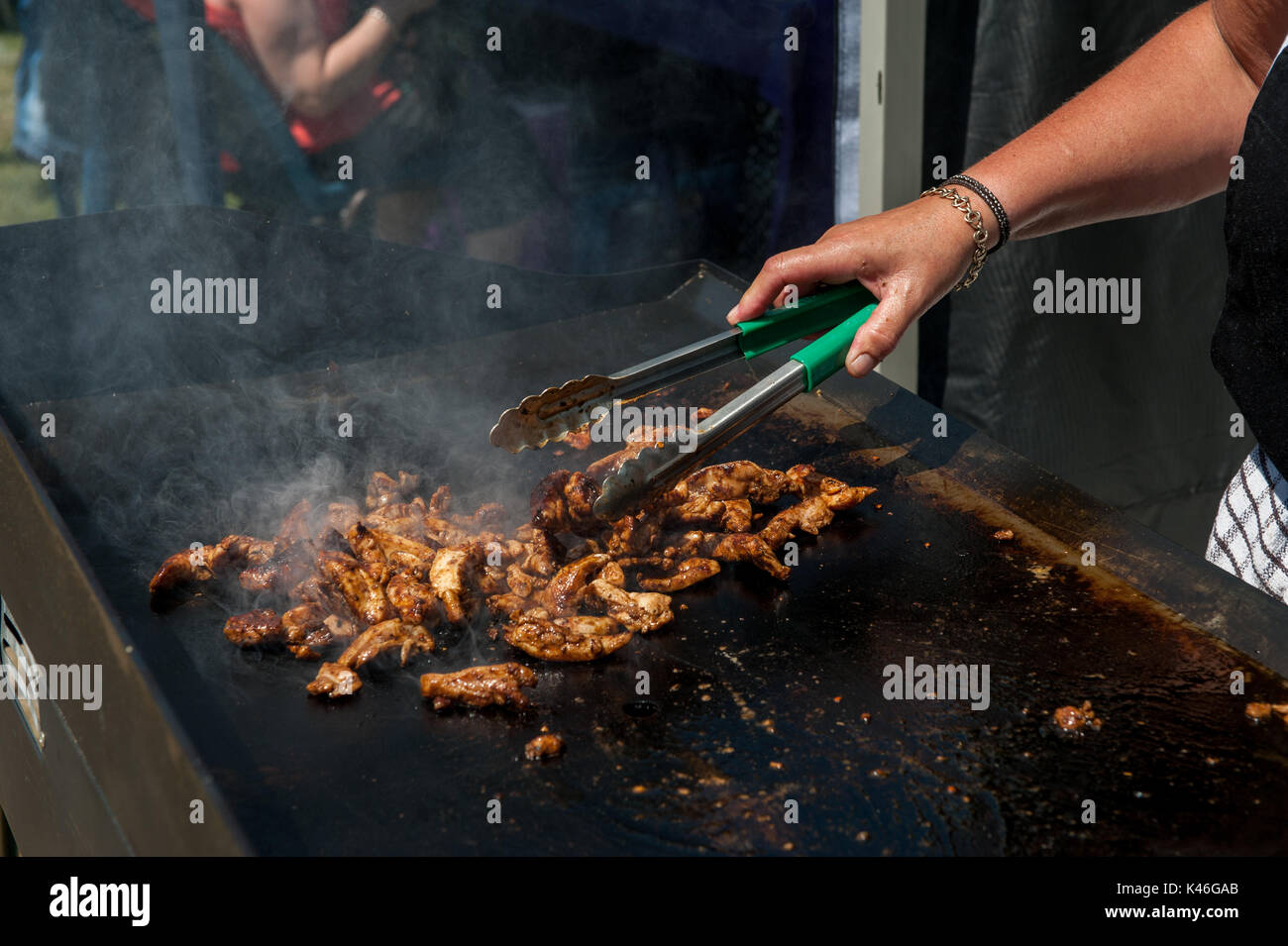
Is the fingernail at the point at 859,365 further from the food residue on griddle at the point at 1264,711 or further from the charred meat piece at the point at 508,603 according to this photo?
the food residue on griddle at the point at 1264,711

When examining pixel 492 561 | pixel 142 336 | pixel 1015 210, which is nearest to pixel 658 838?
pixel 492 561

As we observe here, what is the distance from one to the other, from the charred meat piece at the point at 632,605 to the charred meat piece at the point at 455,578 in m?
0.23

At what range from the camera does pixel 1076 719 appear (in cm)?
165

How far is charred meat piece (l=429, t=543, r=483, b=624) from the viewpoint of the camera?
194 centimetres

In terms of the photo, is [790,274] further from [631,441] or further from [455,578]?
[455,578]

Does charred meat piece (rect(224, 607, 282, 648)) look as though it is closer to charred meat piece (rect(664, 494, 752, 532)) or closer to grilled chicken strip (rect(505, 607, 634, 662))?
grilled chicken strip (rect(505, 607, 634, 662))

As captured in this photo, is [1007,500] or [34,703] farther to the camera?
[1007,500]

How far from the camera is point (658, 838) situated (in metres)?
1.46

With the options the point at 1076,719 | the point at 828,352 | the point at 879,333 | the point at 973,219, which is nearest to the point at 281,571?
the point at 828,352

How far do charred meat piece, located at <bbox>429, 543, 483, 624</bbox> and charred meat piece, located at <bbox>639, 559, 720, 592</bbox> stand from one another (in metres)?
0.33

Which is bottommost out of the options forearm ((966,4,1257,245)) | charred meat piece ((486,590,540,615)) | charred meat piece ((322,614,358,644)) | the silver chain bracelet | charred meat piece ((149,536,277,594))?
charred meat piece ((322,614,358,644))

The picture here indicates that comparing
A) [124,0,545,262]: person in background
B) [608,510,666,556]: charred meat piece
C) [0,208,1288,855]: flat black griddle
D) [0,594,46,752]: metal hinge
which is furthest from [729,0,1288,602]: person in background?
[124,0,545,262]: person in background

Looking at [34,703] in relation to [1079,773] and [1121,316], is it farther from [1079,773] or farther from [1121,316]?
[1121,316]

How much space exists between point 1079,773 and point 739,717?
0.51 m
